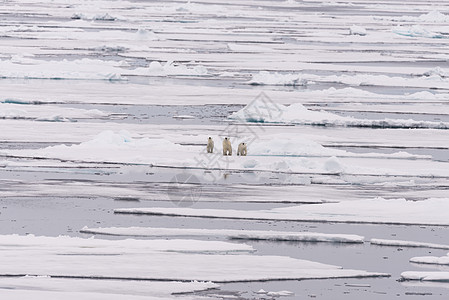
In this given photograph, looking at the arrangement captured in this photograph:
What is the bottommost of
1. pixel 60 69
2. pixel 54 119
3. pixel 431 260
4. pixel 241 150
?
pixel 431 260

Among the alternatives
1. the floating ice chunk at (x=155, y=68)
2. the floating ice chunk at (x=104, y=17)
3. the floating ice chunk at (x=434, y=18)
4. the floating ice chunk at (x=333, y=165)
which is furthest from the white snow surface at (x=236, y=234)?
the floating ice chunk at (x=434, y=18)

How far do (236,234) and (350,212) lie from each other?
160cm

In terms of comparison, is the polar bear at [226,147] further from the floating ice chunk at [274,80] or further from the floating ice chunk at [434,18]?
the floating ice chunk at [434,18]

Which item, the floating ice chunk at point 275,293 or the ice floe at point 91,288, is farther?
the floating ice chunk at point 275,293

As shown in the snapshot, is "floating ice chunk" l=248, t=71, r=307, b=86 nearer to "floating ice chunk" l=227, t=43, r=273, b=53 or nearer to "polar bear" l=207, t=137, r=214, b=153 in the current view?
"floating ice chunk" l=227, t=43, r=273, b=53

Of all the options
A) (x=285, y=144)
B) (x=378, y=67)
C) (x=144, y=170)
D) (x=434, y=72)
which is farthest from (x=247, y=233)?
(x=378, y=67)

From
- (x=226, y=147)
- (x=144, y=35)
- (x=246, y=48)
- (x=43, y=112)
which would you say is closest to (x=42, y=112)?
(x=43, y=112)

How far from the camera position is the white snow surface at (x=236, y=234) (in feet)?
32.1

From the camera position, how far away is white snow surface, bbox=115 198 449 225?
423 inches

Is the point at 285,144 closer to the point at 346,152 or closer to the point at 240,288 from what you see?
the point at 346,152

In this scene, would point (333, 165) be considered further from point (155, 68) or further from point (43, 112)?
point (155, 68)

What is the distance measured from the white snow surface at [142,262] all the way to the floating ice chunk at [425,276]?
0.24m

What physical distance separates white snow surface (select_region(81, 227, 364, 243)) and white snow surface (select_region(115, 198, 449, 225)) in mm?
772

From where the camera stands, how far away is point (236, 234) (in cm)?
990
